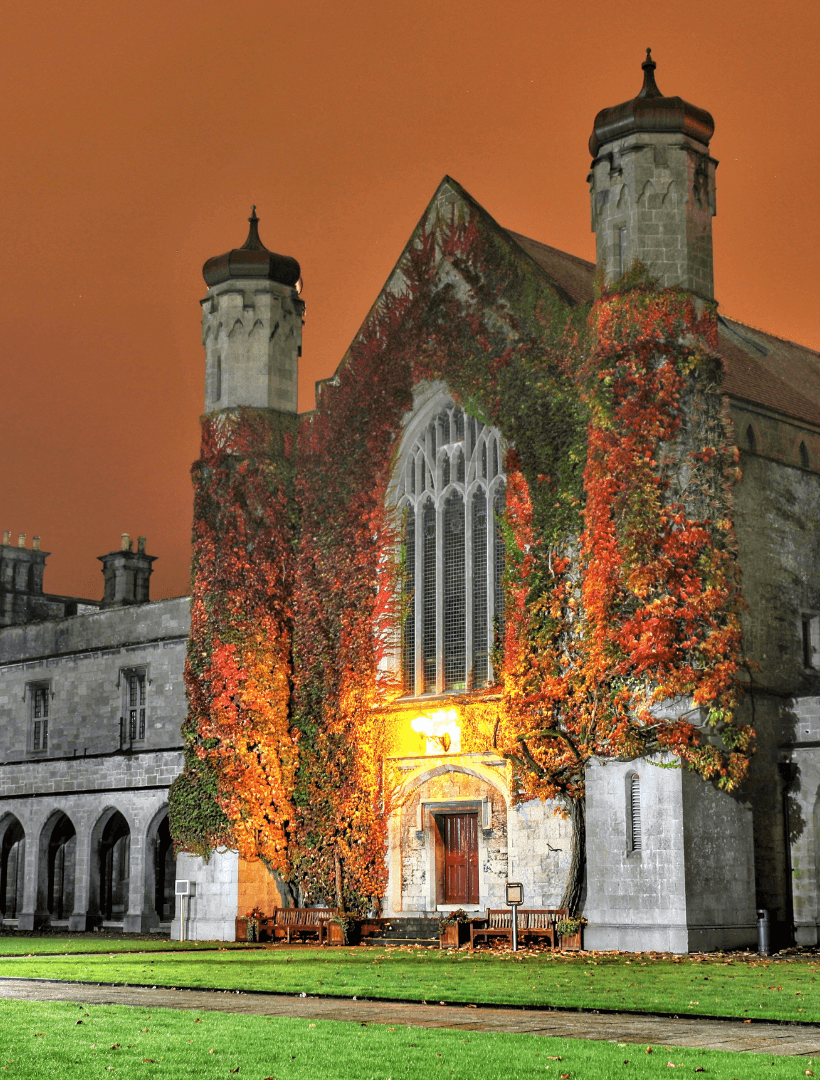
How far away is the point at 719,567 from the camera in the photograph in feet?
79.4

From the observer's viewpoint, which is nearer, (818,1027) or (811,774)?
(818,1027)

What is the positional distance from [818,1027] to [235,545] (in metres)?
20.7

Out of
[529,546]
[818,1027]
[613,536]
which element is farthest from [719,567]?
[818,1027]

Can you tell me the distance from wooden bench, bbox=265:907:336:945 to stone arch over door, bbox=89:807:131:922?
8283 mm

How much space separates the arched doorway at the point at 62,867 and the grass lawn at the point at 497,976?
59.5 ft

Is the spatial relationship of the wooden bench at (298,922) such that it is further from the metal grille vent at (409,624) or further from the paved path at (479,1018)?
the paved path at (479,1018)

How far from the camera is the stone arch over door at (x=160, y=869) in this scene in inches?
1335

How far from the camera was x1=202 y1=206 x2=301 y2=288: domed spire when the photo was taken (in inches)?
1272

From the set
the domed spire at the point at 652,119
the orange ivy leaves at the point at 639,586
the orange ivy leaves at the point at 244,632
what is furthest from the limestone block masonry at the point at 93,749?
the domed spire at the point at 652,119

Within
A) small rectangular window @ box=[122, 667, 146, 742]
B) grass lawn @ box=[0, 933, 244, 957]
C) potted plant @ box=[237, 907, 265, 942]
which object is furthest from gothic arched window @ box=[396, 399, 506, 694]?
small rectangular window @ box=[122, 667, 146, 742]

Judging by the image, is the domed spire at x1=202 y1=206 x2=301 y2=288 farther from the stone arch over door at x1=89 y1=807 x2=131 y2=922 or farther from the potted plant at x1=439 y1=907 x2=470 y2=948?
the potted plant at x1=439 y1=907 x2=470 y2=948

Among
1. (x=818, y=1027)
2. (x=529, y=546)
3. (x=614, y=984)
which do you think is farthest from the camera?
(x=529, y=546)

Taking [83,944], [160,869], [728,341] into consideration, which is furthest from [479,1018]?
[160,869]

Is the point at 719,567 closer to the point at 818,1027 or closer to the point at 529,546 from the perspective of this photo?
the point at 529,546
